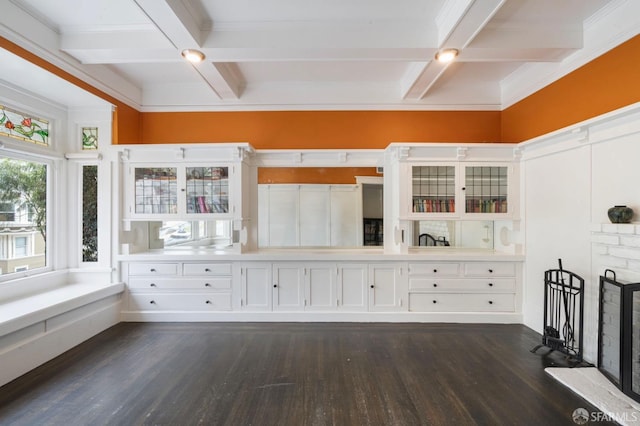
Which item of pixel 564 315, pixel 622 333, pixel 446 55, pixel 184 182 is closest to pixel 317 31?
pixel 446 55

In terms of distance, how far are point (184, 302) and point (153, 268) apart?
57 centimetres

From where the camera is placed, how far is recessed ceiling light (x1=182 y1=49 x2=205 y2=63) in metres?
2.49

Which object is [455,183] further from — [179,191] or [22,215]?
[22,215]

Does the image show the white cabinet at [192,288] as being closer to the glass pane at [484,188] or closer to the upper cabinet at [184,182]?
the upper cabinet at [184,182]

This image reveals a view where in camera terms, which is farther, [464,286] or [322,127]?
[322,127]

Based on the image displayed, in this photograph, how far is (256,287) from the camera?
3.27 m

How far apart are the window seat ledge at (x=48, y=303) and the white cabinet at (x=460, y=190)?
145 inches

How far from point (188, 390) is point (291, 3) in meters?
3.22

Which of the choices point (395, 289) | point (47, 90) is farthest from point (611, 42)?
point (47, 90)

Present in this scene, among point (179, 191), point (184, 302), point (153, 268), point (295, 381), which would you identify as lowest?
point (295, 381)

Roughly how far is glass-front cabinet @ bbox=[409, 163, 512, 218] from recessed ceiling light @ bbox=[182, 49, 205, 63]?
2584 mm

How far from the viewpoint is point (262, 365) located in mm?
2371

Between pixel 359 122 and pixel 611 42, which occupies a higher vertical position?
pixel 611 42

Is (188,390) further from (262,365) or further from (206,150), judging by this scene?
(206,150)
